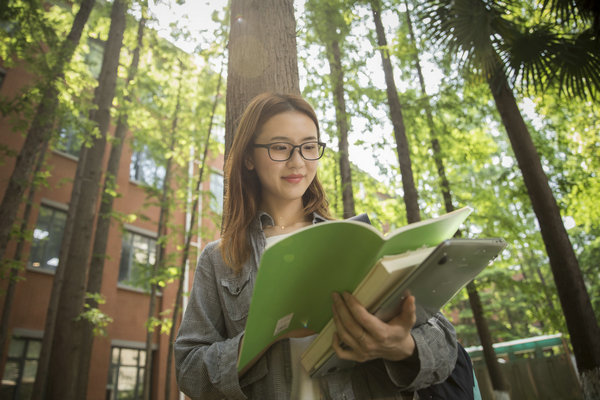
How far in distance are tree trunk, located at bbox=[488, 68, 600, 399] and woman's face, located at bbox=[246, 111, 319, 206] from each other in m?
5.02

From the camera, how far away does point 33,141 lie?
5.75 meters

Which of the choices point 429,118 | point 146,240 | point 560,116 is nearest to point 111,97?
point 146,240

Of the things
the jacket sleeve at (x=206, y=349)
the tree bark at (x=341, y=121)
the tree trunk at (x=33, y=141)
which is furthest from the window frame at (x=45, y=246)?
the jacket sleeve at (x=206, y=349)

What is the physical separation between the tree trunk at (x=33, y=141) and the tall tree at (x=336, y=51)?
4229 millimetres

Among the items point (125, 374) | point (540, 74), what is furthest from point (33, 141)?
point (125, 374)

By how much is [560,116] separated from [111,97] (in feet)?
38.3

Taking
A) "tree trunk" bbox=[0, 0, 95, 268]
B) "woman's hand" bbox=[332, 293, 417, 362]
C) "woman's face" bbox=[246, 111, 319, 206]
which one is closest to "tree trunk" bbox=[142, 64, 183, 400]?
"tree trunk" bbox=[0, 0, 95, 268]

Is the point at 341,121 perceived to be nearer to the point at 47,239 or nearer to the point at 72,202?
the point at 72,202

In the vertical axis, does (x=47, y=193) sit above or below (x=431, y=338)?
above

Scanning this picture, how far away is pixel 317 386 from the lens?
1.24 m

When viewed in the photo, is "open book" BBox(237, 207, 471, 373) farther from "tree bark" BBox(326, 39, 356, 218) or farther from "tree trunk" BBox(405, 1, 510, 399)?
"tree trunk" BBox(405, 1, 510, 399)

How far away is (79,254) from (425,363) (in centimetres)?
764

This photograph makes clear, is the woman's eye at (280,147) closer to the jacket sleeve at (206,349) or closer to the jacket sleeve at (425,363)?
the jacket sleeve at (206,349)

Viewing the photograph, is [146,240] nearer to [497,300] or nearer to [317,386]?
[317,386]
